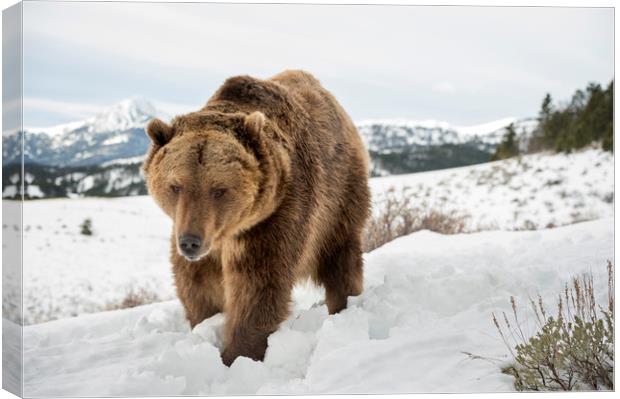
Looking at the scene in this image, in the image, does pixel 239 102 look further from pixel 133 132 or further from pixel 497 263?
pixel 497 263

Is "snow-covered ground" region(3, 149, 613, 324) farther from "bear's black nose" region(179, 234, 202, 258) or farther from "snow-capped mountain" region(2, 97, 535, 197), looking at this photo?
"bear's black nose" region(179, 234, 202, 258)

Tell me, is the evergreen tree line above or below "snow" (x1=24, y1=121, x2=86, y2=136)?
above

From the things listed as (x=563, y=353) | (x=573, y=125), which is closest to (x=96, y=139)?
(x=563, y=353)

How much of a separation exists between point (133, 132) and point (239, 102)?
124 cm

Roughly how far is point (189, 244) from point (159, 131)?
0.90m

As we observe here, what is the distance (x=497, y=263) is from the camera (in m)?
6.29

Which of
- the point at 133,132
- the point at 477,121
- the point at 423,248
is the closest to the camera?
the point at 133,132

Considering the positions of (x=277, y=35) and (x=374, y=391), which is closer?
(x=374, y=391)

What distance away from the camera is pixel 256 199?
4.63 meters

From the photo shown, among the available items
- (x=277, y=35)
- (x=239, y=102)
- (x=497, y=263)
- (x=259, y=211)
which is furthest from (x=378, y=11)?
(x=497, y=263)

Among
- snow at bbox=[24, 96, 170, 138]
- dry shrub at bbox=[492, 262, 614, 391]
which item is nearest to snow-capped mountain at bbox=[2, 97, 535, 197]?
snow at bbox=[24, 96, 170, 138]

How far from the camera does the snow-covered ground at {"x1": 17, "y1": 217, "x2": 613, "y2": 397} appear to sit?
4836 mm

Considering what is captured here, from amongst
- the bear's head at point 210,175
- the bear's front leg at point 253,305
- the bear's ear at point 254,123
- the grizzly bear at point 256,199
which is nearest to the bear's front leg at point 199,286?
the grizzly bear at point 256,199

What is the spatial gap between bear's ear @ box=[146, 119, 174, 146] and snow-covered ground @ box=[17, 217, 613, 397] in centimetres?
140
